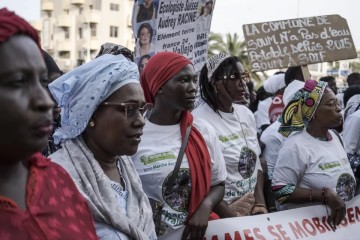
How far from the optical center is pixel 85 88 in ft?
8.94

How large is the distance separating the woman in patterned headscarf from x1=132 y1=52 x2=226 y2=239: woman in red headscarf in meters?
0.91

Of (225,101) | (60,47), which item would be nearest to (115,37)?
(60,47)

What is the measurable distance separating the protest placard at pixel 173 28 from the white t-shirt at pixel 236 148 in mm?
630

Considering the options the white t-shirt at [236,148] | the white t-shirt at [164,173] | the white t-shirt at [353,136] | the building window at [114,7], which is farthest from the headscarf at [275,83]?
the building window at [114,7]

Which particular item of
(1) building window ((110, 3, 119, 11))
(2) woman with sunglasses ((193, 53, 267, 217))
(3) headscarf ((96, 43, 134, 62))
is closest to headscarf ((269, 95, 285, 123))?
(2) woman with sunglasses ((193, 53, 267, 217))

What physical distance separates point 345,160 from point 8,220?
3438 millimetres

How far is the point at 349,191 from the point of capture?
4.77 metres

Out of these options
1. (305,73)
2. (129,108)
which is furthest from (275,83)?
(129,108)

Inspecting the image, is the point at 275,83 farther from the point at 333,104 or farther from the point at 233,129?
the point at 233,129

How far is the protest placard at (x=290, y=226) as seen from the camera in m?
4.14

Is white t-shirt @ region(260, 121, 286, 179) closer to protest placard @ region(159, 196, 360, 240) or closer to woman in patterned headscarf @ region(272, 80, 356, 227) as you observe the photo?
woman in patterned headscarf @ region(272, 80, 356, 227)

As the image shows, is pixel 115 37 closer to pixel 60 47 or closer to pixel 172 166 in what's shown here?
pixel 60 47

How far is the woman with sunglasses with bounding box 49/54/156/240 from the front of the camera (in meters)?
2.69

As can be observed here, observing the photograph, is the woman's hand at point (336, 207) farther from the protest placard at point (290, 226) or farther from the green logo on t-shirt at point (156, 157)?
the green logo on t-shirt at point (156, 157)
